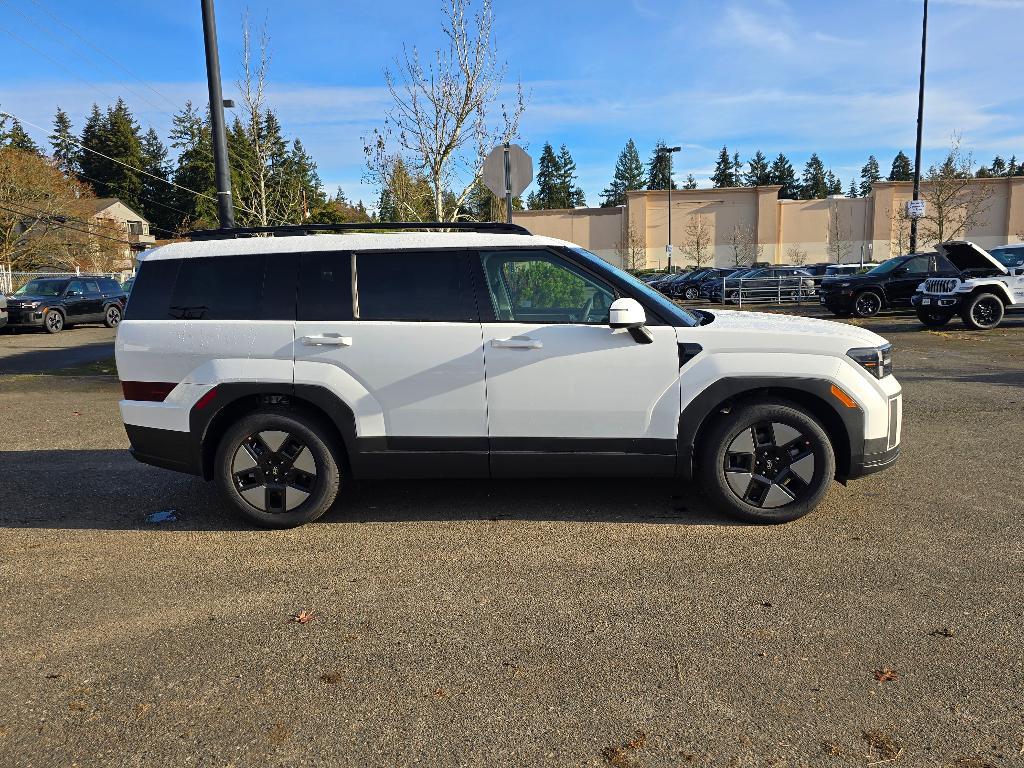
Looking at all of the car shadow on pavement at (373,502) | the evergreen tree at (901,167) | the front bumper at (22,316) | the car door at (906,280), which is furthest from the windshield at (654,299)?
the evergreen tree at (901,167)

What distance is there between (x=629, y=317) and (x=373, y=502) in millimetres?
2262

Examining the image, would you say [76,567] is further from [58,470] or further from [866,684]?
[866,684]

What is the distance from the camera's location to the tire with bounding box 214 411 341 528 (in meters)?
4.69

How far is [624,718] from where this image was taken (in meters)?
2.71

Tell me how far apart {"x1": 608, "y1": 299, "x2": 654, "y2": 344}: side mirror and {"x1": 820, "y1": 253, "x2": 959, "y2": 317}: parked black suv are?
17.9 meters

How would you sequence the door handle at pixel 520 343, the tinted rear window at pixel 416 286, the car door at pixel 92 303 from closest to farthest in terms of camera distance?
the door handle at pixel 520 343 < the tinted rear window at pixel 416 286 < the car door at pixel 92 303

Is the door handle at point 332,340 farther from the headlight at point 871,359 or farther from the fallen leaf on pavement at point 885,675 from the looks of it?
the fallen leaf on pavement at point 885,675

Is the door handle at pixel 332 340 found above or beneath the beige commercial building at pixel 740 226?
beneath

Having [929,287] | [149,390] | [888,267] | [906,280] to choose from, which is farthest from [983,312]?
[149,390]

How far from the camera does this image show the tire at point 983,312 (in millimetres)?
16578

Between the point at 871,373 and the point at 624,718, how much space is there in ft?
9.61

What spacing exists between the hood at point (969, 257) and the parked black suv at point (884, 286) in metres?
3.04

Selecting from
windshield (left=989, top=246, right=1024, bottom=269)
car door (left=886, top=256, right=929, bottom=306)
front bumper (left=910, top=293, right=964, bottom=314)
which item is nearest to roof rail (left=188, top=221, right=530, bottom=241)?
front bumper (left=910, top=293, right=964, bottom=314)

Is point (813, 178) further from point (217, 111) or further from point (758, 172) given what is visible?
point (217, 111)
